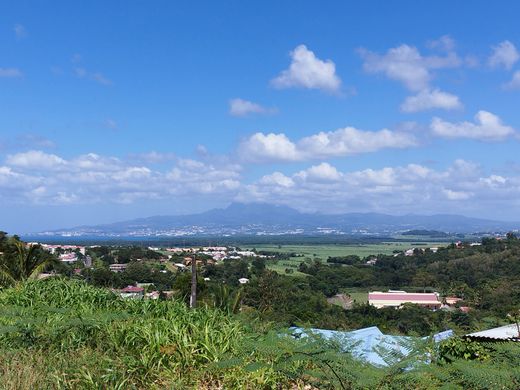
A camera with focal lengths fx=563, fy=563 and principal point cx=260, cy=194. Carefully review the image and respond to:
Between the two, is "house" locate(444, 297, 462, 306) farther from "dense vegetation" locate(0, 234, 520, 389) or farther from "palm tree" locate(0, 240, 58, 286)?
"dense vegetation" locate(0, 234, 520, 389)

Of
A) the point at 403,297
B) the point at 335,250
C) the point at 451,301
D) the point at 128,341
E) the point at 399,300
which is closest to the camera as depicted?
the point at 128,341

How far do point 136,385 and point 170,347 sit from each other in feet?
1.34

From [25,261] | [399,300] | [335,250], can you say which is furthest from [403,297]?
[335,250]

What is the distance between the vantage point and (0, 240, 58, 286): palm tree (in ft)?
46.4

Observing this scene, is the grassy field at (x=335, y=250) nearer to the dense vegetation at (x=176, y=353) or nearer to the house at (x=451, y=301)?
the house at (x=451, y=301)

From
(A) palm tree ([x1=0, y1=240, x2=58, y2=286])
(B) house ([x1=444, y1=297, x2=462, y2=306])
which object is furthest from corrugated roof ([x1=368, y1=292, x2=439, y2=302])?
(A) palm tree ([x1=0, y1=240, x2=58, y2=286])

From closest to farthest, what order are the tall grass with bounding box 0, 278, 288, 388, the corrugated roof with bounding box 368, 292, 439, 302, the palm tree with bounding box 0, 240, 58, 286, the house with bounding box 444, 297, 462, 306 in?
the tall grass with bounding box 0, 278, 288, 388, the palm tree with bounding box 0, 240, 58, 286, the house with bounding box 444, 297, 462, 306, the corrugated roof with bounding box 368, 292, 439, 302

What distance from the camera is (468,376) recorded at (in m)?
3.12

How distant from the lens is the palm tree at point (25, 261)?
46.4 feet

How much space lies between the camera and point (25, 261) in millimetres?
14719

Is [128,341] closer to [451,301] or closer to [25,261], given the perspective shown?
[25,261]

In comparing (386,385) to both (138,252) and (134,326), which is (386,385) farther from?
(138,252)

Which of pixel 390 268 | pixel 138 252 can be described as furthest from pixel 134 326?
pixel 390 268

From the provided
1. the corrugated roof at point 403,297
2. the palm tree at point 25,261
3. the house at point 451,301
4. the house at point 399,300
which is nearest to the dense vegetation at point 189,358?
the palm tree at point 25,261
